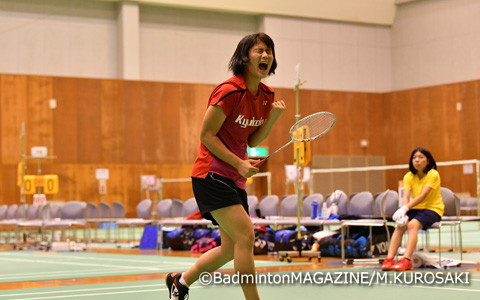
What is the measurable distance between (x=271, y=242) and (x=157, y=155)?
1650 centimetres

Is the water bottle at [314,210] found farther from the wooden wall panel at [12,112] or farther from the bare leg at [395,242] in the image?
the wooden wall panel at [12,112]

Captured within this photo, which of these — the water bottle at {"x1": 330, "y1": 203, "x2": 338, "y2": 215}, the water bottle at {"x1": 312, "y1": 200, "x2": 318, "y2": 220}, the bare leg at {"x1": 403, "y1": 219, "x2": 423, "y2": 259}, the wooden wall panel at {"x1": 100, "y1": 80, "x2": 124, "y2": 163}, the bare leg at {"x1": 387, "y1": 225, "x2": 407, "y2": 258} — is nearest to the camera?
the bare leg at {"x1": 403, "y1": 219, "x2": 423, "y2": 259}

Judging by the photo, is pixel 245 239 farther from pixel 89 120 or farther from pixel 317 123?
pixel 89 120

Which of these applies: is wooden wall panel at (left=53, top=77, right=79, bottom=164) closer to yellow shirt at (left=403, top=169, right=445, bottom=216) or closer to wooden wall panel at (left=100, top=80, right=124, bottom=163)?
wooden wall panel at (left=100, top=80, right=124, bottom=163)

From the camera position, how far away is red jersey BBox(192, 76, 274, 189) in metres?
4.55

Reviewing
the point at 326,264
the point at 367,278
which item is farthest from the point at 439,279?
the point at 326,264

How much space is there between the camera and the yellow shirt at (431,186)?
8.73m

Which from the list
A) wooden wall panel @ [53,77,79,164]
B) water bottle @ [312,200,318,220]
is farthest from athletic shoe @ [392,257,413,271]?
wooden wall panel @ [53,77,79,164]

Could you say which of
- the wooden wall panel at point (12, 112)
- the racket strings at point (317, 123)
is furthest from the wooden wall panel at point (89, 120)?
the racket strings at point (317, 123)

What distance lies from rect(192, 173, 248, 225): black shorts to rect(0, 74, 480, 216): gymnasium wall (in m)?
22.6

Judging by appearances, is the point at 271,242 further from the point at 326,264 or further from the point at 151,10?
the point at 151,10

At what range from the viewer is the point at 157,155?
2852 centimetres

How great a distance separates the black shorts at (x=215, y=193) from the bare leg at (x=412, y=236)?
13.3 feet

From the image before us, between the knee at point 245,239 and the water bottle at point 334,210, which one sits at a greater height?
the knee at point 245,239
